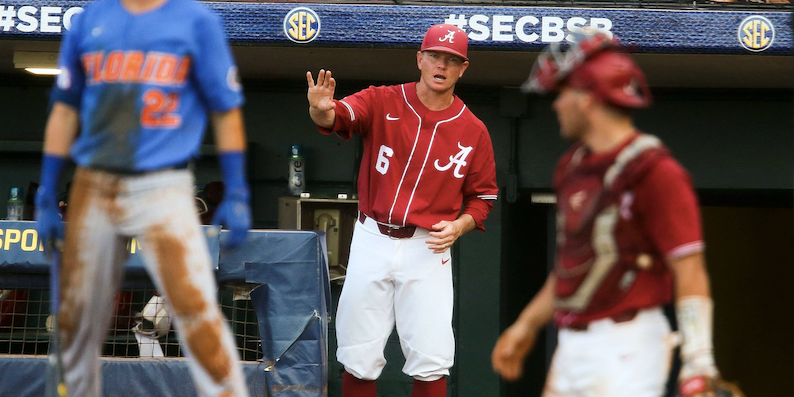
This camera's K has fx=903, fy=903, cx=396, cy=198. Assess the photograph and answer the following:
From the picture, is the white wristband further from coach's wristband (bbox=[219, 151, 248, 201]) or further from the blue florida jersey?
the blue florida jersey

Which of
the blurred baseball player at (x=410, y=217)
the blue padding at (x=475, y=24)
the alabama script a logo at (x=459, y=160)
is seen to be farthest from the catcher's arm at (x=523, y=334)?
the blue padding at (x=475, y=24)

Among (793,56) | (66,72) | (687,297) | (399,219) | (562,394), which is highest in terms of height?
(793,56)

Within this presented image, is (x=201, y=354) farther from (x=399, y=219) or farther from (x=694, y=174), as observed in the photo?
(x=694, y=174)

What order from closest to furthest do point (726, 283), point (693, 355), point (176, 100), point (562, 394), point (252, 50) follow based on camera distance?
1. point (693, 355)
2. point (562, 394)
3. point (176, 100)
4. point (252, 50)
5. point (726, 283)

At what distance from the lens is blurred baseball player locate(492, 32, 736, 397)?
2.23 m

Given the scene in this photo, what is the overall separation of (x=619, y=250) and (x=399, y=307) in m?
2.04

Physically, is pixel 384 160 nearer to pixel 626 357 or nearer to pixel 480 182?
pixel 480 182

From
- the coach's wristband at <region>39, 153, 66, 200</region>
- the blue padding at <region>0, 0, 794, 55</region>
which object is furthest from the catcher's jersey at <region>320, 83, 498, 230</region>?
the coach's wristband at <region>39, 153, 66, 200</region>

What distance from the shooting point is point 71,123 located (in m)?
2.82

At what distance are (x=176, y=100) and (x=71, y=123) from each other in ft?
1.29

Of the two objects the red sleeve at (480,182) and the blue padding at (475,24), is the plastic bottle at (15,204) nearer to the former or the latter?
the blue padding at (475,24)

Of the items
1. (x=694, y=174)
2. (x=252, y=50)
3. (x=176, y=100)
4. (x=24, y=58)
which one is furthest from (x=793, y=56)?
(x=24, y=58)

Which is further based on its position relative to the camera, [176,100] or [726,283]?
[726,283]

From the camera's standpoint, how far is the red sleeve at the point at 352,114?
4.20m
